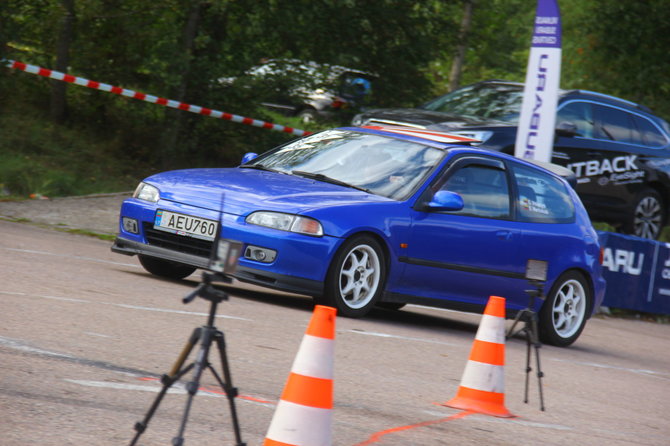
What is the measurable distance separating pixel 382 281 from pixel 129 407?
14.4ft

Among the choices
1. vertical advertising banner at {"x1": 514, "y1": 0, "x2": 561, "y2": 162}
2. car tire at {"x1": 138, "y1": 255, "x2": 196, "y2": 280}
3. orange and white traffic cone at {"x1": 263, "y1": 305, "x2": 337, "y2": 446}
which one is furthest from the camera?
vertical advertising banner at {"x1": 514, "y1": 0, "x2": 561, "y2": 162}

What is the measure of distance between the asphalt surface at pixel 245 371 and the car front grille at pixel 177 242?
1.12ft

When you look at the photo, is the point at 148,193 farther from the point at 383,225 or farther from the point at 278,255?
the point at 383,225

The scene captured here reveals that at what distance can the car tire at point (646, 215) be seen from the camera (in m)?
15.9

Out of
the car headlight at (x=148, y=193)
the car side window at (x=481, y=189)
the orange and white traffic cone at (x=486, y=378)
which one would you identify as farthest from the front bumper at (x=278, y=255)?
the orange and white traffic cone at (x=486, y=378)

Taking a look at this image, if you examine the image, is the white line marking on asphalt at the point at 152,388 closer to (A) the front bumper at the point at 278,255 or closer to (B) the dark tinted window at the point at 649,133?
(A) the front bumper at the point at 278,255

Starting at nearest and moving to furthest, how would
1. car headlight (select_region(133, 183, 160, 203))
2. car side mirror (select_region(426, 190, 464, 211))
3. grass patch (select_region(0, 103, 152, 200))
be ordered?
car headlight (select_region(133, 183, 160, 203)) < car side mirror (select_region(426, 190, 464, 211)) < grass patch (select_region(0, 103, 152, 200))

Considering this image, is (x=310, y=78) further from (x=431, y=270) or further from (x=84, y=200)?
(x=431, y=270)

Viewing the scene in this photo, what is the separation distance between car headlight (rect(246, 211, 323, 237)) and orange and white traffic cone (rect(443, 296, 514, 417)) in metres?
2.37

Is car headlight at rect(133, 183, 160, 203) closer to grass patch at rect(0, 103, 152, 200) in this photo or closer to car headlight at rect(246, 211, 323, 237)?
car headlight at rect(246, 211, 323, 237)

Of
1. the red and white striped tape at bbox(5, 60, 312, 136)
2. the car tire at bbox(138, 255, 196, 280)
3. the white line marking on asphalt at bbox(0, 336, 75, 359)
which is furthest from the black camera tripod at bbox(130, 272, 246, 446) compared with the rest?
the red and white striped tape at bbox(5, 60, 312, 136)

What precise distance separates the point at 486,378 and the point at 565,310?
176 inches

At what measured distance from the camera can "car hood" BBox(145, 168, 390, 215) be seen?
8.41 meters

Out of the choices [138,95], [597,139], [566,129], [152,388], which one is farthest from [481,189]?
[138,95]
